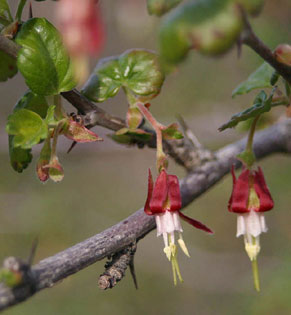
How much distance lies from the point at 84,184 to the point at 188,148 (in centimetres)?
291

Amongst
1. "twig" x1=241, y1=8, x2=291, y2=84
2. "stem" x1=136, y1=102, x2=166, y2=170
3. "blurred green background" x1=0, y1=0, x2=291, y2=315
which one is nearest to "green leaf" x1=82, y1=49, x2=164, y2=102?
"stem" x1=136, y1=102, x2=166, y2=170

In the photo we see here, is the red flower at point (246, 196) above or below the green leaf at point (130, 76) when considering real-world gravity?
below

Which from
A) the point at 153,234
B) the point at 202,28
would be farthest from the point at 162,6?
the point at 153,234

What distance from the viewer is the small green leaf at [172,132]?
83cm

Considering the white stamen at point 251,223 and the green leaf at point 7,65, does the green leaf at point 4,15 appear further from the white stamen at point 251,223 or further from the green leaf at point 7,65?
the white stamen at point 251,223

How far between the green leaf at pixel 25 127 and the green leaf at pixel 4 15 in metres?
0.15

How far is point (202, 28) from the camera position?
543 mm

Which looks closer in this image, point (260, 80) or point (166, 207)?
point (166, 207)

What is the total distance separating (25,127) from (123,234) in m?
0.23

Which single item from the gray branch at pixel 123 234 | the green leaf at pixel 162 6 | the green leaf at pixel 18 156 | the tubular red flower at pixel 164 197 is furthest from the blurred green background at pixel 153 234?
the green leaf at pixel 162 6

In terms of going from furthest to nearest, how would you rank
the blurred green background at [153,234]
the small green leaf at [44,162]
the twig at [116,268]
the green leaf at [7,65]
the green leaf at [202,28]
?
the blurred green background at [153,234], the green leaf at [7,65], the small green leaf at [44,162], the twig at [116,268], the green leaf at [202,28]

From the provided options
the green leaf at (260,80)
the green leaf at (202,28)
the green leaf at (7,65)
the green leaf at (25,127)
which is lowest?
the green leaf at (25,127)

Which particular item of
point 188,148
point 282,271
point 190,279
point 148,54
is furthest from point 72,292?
point 148,54

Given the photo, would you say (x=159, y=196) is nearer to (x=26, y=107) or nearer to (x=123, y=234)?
(x=123, y=234)
